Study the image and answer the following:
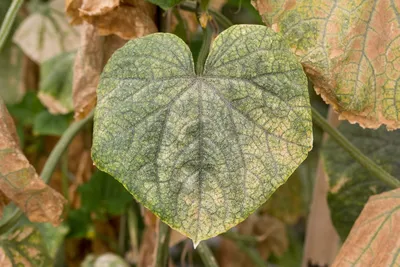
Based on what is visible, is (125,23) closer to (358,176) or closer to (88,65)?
(88,65)

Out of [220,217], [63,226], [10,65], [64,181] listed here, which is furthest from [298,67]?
[10,65]

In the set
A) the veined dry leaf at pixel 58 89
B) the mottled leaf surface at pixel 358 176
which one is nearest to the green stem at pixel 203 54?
the mottled leaf surface at pixel 358 176

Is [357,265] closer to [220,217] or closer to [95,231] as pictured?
[220,217]

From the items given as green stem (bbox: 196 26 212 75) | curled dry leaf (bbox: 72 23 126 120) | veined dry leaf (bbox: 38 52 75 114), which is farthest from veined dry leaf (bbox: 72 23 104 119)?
veined dry leaf (bbox: 38 52 75 114)

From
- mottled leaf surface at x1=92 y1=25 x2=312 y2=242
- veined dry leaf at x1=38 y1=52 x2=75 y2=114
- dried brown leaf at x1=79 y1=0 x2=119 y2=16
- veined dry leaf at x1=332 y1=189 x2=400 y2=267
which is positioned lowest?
veined dry leaf at x1=38 y1=52 x2=75 y2=114

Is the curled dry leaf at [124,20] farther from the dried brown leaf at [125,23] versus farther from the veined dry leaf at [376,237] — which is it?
the veined dry leaf at [376,237]

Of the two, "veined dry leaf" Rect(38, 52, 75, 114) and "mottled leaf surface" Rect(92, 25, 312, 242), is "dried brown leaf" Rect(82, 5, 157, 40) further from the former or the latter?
"veined dry leaf" Rect(38, 52, 75, 114)

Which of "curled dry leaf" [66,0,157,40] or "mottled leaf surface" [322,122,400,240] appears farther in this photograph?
"mottled leaf surface" [322,122,400,240]
